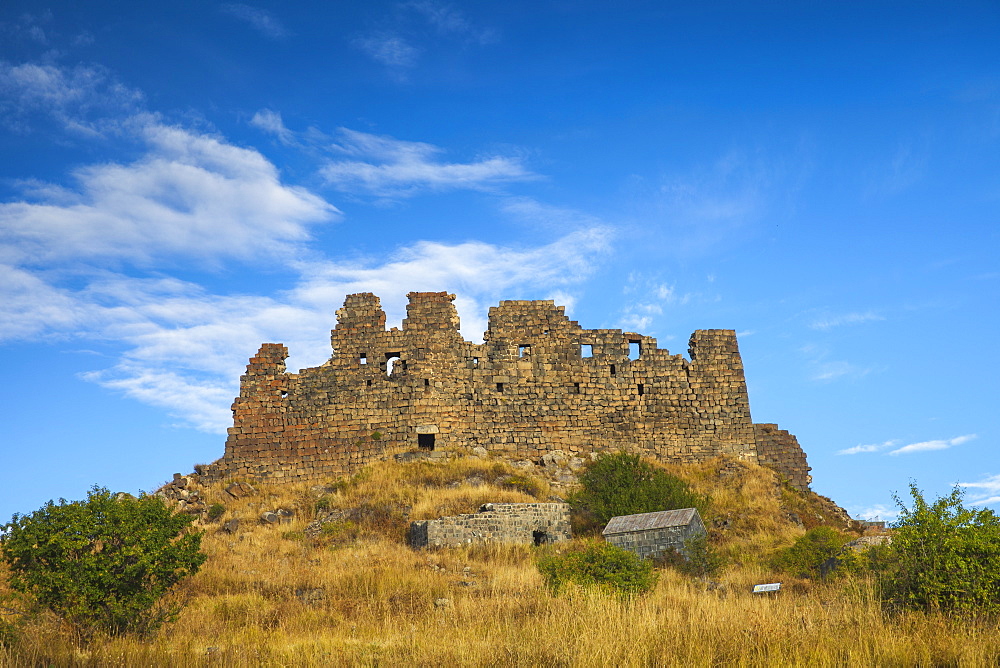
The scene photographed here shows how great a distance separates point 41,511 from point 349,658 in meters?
5.79

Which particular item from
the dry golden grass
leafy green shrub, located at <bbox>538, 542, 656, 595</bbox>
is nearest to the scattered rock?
the dry golden grass

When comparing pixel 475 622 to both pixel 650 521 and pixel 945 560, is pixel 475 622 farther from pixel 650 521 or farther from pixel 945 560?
pixel 650 521

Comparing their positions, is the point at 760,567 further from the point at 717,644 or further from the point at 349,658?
the point at 349,658

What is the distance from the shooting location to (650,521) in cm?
2025

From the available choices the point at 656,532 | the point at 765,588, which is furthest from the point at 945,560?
the point at 656,532

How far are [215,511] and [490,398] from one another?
31.4ft

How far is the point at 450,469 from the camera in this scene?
25812 millimetres

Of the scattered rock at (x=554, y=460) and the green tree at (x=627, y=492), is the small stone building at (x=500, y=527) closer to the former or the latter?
the green tree at (x=627, y=492)

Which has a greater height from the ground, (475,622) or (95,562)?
(95,562)

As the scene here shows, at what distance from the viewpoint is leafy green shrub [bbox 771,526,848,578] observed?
725 inches

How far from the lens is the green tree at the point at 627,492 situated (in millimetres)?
22625

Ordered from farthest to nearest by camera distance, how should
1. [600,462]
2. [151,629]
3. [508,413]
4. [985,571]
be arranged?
[508,413]
[600,462]
[151,629]
[985,571]

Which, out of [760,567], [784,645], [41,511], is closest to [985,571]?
[784,645]

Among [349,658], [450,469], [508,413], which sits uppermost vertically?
[508,413]
